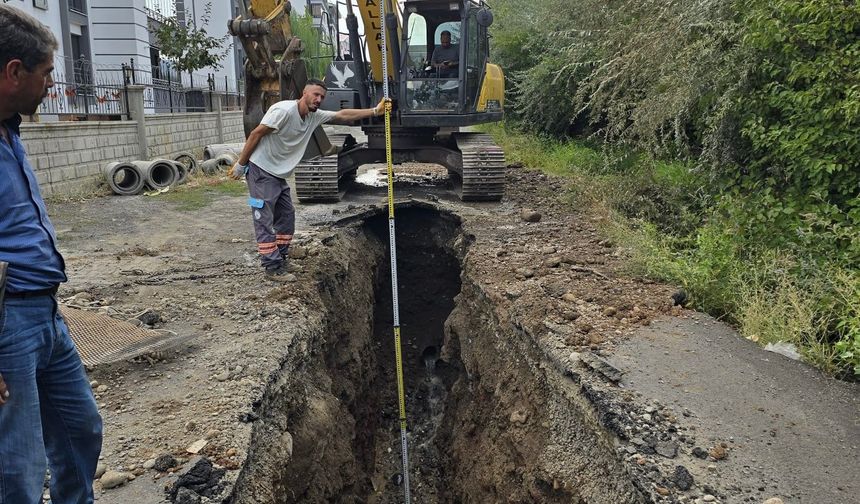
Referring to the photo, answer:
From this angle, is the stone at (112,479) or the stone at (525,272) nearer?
the stone at (112,479)

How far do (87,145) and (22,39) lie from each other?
10650 mm

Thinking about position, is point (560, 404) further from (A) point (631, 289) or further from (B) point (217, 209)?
(B) point (217, 209)

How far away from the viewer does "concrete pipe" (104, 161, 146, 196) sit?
38.3ft

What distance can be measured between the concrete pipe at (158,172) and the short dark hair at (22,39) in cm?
1033

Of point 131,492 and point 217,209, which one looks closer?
point 131,492

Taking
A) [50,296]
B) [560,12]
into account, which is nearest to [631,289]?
[50,296]

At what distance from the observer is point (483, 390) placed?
6.11 m

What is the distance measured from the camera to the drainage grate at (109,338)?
4410 millimetres

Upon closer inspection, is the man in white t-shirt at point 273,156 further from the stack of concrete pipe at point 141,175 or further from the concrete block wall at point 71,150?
the stack of concrete pipe at point 141,175

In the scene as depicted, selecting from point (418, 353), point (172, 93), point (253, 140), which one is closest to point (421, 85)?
point (418, 353)

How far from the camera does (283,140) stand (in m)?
6.12

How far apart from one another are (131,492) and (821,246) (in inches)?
200

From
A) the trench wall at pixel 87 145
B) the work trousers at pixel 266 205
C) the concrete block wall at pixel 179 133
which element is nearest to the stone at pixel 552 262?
the work trousers at pixel 266 205

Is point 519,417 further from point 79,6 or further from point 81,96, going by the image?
point 79,6
